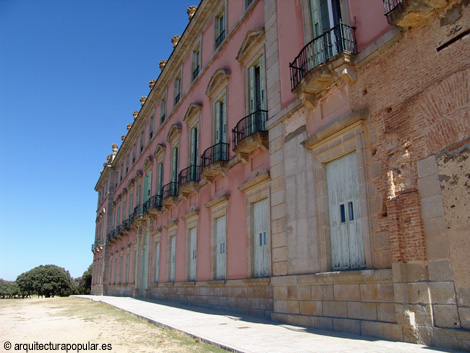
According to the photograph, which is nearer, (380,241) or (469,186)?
(469,186)

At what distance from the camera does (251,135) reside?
12180mm

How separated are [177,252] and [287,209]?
10260 millimetres

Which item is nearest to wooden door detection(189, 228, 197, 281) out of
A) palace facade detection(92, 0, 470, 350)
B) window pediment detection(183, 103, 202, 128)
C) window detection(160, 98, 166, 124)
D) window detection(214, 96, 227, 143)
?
palace facade detection(92, 0, 470, 350)

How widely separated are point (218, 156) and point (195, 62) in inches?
295

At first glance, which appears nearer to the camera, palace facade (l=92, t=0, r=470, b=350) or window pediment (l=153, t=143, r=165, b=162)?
palace facade (l=92, t=0, r=470, b=350)

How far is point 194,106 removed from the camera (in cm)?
1859

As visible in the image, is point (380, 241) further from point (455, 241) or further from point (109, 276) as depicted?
point (109, 276)

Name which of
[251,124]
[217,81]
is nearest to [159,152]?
[217,81]

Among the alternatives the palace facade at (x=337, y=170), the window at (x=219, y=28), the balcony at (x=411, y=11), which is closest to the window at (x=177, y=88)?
the palace facade at (x=337, y=170)

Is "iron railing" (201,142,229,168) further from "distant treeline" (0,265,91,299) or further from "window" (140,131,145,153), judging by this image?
"distant treeline" (0,265,91,299)

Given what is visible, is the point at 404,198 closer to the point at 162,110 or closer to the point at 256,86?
the point at 256,86

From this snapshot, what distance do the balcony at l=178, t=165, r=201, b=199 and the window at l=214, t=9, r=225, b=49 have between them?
5506 millimetres

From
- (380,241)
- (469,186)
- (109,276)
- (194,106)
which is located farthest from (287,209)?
(109,276)

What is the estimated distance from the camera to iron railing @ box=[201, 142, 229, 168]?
15.0 m
